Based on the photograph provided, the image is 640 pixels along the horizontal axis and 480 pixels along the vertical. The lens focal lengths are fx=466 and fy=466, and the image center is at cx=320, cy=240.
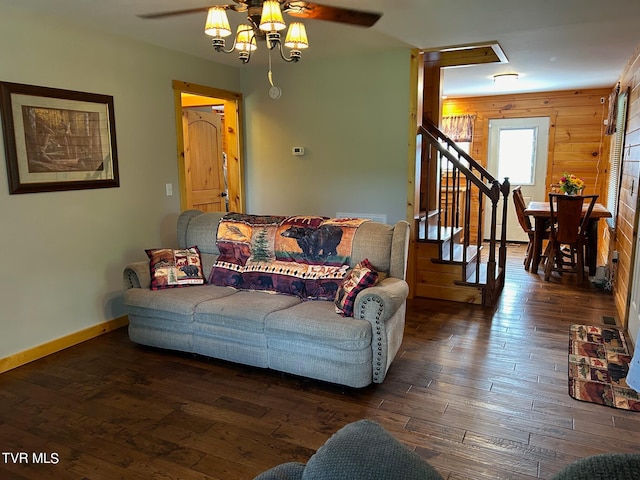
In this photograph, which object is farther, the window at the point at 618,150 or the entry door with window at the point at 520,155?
the entry door with window at the point at 520,155

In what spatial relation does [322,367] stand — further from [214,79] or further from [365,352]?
[214,79]

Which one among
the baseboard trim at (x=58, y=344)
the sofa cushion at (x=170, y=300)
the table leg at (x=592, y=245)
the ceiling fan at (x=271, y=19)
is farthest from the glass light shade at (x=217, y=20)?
the table leg at (x=592, y=245)

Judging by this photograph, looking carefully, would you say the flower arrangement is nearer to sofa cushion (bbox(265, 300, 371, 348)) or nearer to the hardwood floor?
the hardwood floor

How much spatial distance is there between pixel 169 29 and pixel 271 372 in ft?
9.14

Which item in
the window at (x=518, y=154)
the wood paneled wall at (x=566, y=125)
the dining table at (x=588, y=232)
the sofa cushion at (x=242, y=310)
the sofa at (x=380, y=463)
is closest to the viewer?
the sofa at (x=380, y=463)

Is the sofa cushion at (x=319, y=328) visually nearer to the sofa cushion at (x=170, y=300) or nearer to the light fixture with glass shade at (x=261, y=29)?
the sofa cushion at (x=170, y=300)

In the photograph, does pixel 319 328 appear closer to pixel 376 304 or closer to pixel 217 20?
pixel 376 304

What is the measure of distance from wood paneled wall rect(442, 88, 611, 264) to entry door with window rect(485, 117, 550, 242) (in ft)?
0.31

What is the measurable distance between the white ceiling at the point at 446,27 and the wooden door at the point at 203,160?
895mm

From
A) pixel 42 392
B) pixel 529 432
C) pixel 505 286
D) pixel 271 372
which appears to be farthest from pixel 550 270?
pixel 42 392

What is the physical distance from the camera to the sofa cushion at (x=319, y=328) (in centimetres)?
271

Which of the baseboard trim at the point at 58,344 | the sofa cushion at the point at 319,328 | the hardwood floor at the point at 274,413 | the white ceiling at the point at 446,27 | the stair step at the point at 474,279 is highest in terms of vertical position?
the white ceiling at the point at 446,27

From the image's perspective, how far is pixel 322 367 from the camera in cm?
284

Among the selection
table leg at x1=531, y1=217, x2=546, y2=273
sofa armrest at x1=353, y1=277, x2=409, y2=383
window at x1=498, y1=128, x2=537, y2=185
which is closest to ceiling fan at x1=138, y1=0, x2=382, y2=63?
sofa armrest at x1=353, y1=277, x2=409, y2=383
